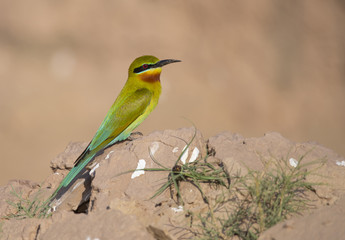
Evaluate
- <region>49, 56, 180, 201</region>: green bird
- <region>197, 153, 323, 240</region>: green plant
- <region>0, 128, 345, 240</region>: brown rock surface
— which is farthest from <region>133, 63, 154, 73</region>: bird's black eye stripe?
<region>197, 153, 323, 240</region>: green plant

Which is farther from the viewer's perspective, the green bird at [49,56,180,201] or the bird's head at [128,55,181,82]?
the bird's head at [128,55,181,82]

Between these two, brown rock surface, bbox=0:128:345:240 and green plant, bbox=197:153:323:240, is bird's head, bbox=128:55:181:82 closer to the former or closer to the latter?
brown rock surface, bbox=0:128:345:240

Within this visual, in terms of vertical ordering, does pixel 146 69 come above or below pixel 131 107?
above

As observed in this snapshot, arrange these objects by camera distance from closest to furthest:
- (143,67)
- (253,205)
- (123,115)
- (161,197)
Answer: (253,205), (161,197), (123,115), (143,67)

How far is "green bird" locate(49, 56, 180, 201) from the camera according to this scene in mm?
3183

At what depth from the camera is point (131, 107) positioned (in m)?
3.46

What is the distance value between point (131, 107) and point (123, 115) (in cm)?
8

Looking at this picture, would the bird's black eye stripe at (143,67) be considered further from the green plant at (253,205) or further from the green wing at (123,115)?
the green plant at (253,205)

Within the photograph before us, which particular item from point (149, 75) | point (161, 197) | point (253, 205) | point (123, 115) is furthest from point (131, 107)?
point (253, 205)

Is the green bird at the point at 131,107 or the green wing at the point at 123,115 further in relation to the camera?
the green wing at the point at 123,115

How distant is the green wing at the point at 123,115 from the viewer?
3320 millimetres

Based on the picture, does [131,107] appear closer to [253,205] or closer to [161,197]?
[161,197]

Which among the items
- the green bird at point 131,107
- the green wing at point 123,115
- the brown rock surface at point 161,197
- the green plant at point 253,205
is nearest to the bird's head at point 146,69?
the green bird at point 131,107

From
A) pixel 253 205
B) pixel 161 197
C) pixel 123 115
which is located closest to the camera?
pixel 253 205
